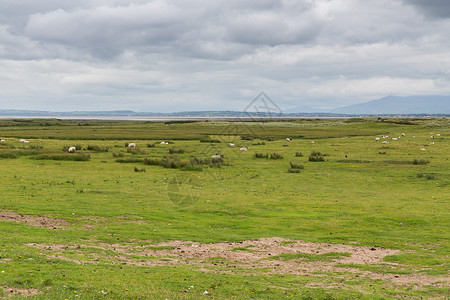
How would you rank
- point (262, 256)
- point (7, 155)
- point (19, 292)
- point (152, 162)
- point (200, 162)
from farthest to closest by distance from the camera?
point (7, 155) → point (152, 162) → point (200, 162) → point (262, 256) → point (19, 292)

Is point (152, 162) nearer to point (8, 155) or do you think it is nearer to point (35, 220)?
point (8, 155)

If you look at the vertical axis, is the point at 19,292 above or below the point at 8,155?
below

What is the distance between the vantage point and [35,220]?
18.5 meters

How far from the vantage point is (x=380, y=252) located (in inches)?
634

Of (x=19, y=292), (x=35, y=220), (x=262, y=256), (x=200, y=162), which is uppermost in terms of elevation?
(x=200, y=162)

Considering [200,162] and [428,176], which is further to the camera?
[200,162]

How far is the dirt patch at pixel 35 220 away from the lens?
17.8 meters

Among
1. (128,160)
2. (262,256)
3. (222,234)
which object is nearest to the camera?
(262,256)

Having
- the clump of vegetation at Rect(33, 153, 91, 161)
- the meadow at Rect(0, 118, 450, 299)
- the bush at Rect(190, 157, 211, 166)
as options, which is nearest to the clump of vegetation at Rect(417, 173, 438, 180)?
the meadow at Rect(0, 118, 450, 299)

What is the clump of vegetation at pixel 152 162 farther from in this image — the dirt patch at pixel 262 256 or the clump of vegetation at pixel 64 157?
the dirt patch at pixel 262 256

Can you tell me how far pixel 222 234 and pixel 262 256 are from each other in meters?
3.20

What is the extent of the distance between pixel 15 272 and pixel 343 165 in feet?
128

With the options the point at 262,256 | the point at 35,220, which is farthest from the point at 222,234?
the point at 35,220

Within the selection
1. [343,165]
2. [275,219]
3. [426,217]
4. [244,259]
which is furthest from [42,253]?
[343,165]
